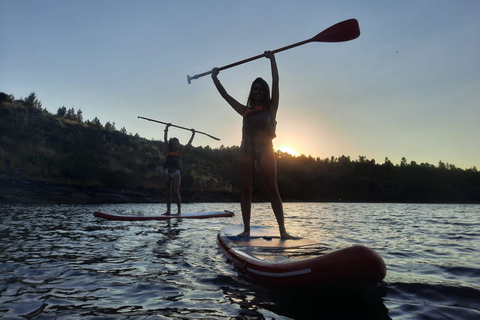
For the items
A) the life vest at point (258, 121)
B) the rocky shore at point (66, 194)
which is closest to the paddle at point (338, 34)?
the life vest at point (258, 121)

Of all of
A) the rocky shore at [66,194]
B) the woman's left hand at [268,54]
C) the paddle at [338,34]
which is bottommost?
the rocky shore at [66,194]

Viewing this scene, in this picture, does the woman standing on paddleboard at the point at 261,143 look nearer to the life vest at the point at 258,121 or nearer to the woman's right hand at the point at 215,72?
the life vest at the point at 258,121

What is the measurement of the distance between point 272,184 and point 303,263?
1.99m

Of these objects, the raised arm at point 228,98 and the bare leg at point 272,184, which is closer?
the bare leg at point 272,184

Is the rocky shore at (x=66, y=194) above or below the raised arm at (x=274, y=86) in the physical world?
below

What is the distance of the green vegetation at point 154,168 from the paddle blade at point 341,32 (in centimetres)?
1891

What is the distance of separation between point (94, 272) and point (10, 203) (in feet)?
49.0

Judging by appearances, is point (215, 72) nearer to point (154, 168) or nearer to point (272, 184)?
point (272, 184)

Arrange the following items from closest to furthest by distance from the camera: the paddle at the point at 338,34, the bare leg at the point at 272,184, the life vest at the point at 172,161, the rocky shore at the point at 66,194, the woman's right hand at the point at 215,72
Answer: the bare leg at the point at 272,184, the paddle at the point at 338,34, the woman's right hand at the point at 215,72, the life vest at the point at 172,161, the rocky shore at the point at 66,194

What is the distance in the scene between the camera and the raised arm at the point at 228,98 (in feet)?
16.1

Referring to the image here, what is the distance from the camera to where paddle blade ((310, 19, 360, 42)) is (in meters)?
5.12

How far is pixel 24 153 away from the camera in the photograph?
22109mm

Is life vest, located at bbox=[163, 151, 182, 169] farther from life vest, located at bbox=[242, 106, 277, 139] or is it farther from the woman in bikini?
life vest, located at bbox=[242, 106, 277, 139]

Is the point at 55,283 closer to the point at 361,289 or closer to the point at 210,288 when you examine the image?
the point at 210,288
